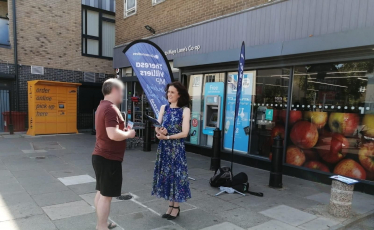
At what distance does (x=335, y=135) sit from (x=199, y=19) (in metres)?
5.17

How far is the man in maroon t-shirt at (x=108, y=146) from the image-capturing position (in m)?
2.81

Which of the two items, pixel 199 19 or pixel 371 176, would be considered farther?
pixel 199 19

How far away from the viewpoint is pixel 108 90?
2.98 meters

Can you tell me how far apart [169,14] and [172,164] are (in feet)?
23.5

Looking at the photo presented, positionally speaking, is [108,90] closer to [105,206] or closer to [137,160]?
[105,206]

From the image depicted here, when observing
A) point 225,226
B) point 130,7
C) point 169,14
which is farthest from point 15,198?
point 130,7

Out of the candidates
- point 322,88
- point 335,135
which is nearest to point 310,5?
point 322,88

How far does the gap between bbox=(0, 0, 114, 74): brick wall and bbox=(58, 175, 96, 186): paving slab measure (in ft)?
31.5

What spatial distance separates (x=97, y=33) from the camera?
15133mm

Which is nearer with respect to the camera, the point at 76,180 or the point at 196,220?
the point at 196,220

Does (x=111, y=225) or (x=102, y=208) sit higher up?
(x=102, y=208)

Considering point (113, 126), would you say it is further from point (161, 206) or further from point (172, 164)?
point (161, 206)

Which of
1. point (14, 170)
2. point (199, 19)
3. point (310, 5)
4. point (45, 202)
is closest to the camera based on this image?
point (45, 202)

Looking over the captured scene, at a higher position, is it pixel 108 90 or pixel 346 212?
pixel 108 90
